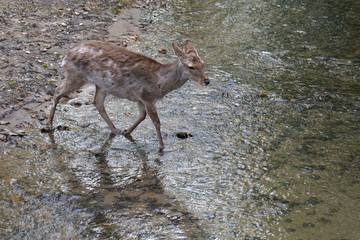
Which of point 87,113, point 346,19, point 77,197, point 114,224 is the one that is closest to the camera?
point 114,224

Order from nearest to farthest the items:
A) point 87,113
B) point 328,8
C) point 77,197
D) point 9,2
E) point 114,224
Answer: point 114,224 < point 77,197 < point 87,113 < point 9,2 < point 328,8

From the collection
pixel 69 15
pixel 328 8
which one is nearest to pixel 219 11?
pixel 328 8

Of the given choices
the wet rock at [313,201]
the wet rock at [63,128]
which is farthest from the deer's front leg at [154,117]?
the wet rock at [313,201]

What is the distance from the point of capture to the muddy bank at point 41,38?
773 centimetres

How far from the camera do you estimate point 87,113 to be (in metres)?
7.92

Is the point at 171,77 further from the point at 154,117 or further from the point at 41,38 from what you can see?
the point at 41,38

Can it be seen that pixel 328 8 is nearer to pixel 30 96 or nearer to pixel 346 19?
pixel 346 19

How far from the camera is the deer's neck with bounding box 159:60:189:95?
7172mm

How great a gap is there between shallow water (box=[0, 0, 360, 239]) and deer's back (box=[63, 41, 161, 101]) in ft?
2.50

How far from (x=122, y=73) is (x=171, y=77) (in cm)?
76

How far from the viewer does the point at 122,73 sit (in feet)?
23.5

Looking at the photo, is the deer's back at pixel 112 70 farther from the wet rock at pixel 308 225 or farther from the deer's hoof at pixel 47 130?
the wet rock at pixel 308 225

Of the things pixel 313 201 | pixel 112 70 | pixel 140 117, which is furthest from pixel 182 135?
pixel 313 201

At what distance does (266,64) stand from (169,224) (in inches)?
221
